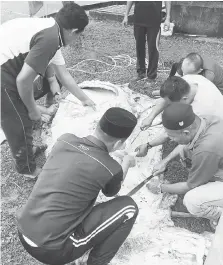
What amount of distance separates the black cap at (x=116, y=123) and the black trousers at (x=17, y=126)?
Answer: 3.36 ft

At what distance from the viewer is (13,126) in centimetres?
288

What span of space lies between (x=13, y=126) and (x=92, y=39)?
395cm

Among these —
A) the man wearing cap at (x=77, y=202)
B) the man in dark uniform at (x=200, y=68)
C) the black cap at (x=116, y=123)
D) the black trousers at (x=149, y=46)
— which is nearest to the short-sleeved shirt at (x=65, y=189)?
the man wearing cap at (x=77, y=202)

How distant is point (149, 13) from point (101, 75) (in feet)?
3.66

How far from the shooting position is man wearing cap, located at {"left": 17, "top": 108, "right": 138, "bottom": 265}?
1.99 m

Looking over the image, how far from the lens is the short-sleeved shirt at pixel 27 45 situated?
2576mm

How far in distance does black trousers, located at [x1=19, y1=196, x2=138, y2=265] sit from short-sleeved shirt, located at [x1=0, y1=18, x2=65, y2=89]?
→ 119cm

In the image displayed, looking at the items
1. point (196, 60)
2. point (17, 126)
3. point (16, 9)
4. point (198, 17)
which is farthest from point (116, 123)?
point (16, 9)

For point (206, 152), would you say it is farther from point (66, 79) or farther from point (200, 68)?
point (66, 79)

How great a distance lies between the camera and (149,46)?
4695 mm

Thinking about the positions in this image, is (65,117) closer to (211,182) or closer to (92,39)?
(211,182)

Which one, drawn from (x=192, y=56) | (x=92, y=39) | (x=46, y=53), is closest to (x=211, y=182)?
(x=192, y=56)

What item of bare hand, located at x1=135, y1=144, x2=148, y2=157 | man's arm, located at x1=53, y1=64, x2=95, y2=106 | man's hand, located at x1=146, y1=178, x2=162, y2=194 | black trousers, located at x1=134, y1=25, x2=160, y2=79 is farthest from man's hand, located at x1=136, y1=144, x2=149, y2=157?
black trousers, located at x1=134, y1=25, x2=160, y2=79

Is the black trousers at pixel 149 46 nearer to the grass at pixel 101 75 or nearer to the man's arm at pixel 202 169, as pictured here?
the grass at pixel 101 75
